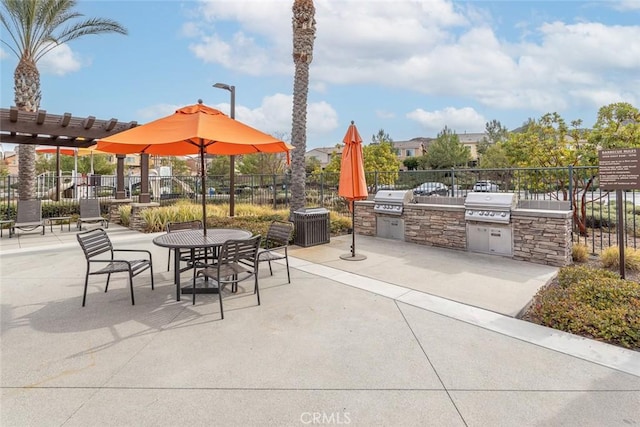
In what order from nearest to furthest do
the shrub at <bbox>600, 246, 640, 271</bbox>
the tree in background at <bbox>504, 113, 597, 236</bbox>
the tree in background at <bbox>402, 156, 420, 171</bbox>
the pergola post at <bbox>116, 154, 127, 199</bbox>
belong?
the shrub at <bbox>600, 246, 640, 271</bbox>
the tree in background at <bbox>504, 113, 597, 236</bbox>
the pergola post at <bbox>116, 154, 127, 199</bbox>
the tree in background at <bbox>402, 156, 420, 171</bbox>

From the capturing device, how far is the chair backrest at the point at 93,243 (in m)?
4.26

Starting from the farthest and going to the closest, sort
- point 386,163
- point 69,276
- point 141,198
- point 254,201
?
point 386,163 → point 254,201 → point 141,198 → point 69,276

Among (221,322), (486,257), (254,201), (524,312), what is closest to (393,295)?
(524,312)

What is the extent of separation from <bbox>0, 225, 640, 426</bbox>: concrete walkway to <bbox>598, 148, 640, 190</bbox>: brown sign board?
1798 mm

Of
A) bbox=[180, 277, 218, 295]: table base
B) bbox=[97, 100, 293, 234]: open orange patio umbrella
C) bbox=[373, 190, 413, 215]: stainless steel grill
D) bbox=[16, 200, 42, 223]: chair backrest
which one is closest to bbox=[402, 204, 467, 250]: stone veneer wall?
bbox=[373, 190, 413, 215]: stainless steel grill

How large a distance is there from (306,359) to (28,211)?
11.1m

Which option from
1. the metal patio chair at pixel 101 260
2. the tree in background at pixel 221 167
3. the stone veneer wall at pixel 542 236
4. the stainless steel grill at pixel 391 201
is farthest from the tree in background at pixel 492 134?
the metal patio chair at pixel 101 260

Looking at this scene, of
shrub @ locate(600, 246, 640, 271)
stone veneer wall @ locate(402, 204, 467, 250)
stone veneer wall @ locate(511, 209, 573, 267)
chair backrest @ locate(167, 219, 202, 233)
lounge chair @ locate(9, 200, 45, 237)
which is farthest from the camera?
lounge chair @ locate(9, 200, 45, 237)

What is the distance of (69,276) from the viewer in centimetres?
555

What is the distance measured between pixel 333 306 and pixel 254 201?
12.0 metres

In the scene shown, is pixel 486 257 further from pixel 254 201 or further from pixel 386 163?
pixel 386 163

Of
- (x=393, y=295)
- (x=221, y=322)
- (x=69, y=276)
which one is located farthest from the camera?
(x=69, y=276)

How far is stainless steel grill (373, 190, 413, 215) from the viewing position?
840cm

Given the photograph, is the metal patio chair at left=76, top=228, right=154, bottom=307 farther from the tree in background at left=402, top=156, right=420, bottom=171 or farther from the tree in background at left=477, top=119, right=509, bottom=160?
the tree in background at left=477, top=119, right=509, bottom=160
